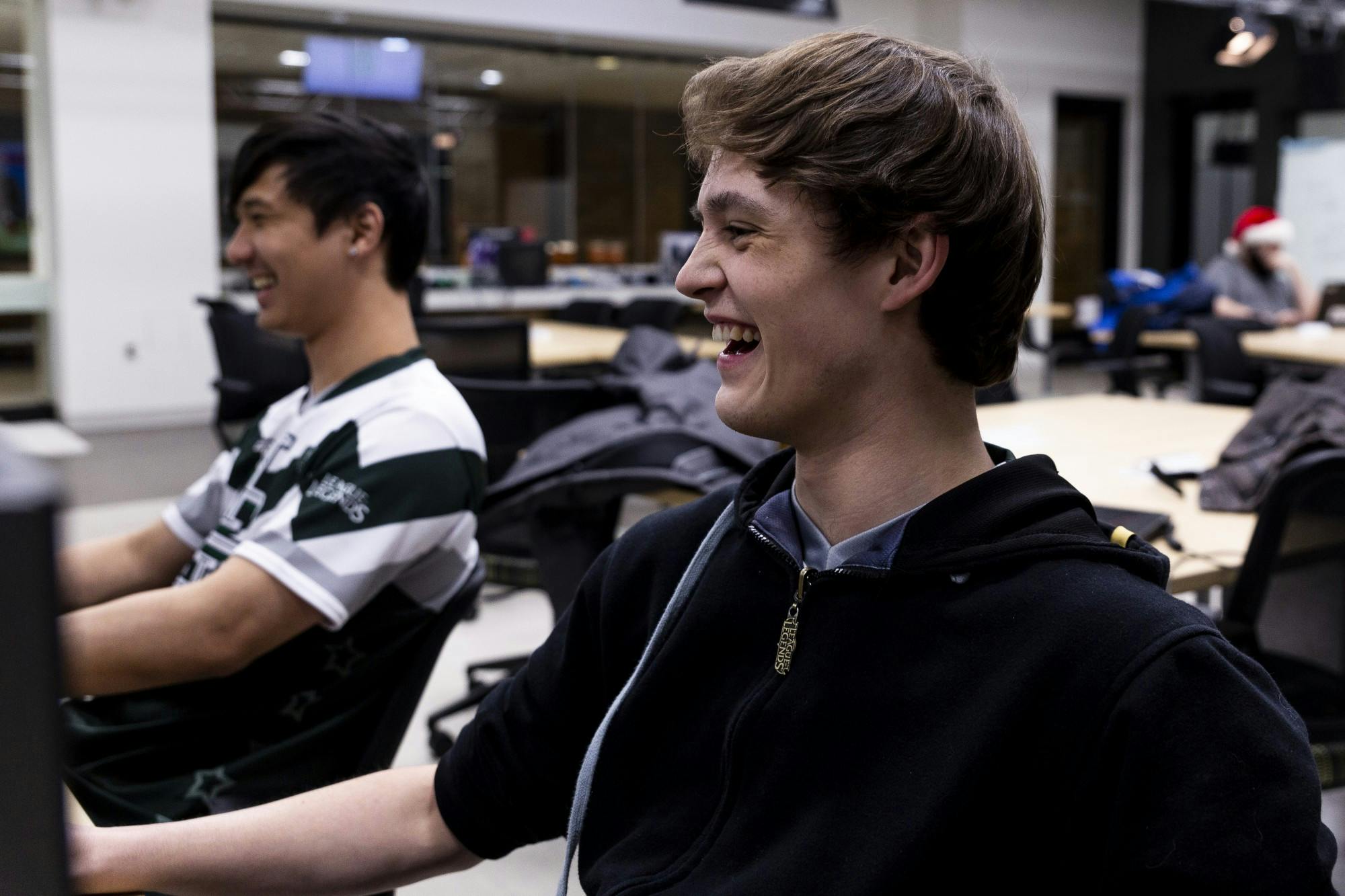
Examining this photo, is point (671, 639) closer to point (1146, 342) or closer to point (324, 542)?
point (324, 542)

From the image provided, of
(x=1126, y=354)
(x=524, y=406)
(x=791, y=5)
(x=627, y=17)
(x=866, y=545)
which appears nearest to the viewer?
(x=866, y=545)

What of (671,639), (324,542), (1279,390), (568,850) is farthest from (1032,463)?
(1279,390)

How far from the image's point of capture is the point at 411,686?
157cm

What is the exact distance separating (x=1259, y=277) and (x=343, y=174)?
753cm

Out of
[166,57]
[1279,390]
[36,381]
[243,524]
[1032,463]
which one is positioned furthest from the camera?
[36,381]

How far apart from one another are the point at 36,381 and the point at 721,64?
858 centimetres

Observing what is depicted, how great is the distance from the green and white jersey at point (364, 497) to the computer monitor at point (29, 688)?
3.79ft

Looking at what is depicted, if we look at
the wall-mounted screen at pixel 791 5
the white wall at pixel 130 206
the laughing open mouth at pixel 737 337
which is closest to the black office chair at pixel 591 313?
the wall-mounted screen at pixel 791 5

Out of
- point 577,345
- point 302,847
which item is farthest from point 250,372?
point 302,847

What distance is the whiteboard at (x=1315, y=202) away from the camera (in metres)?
11.3

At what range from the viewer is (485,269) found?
9.20 meters

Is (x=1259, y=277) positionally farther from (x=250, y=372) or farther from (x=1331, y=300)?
(x=250, y=372)

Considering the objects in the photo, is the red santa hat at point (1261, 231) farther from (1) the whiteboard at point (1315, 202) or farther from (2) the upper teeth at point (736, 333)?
(2) the upper teeth at point (736, 333)

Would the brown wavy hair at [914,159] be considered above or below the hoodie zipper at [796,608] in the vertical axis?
above
